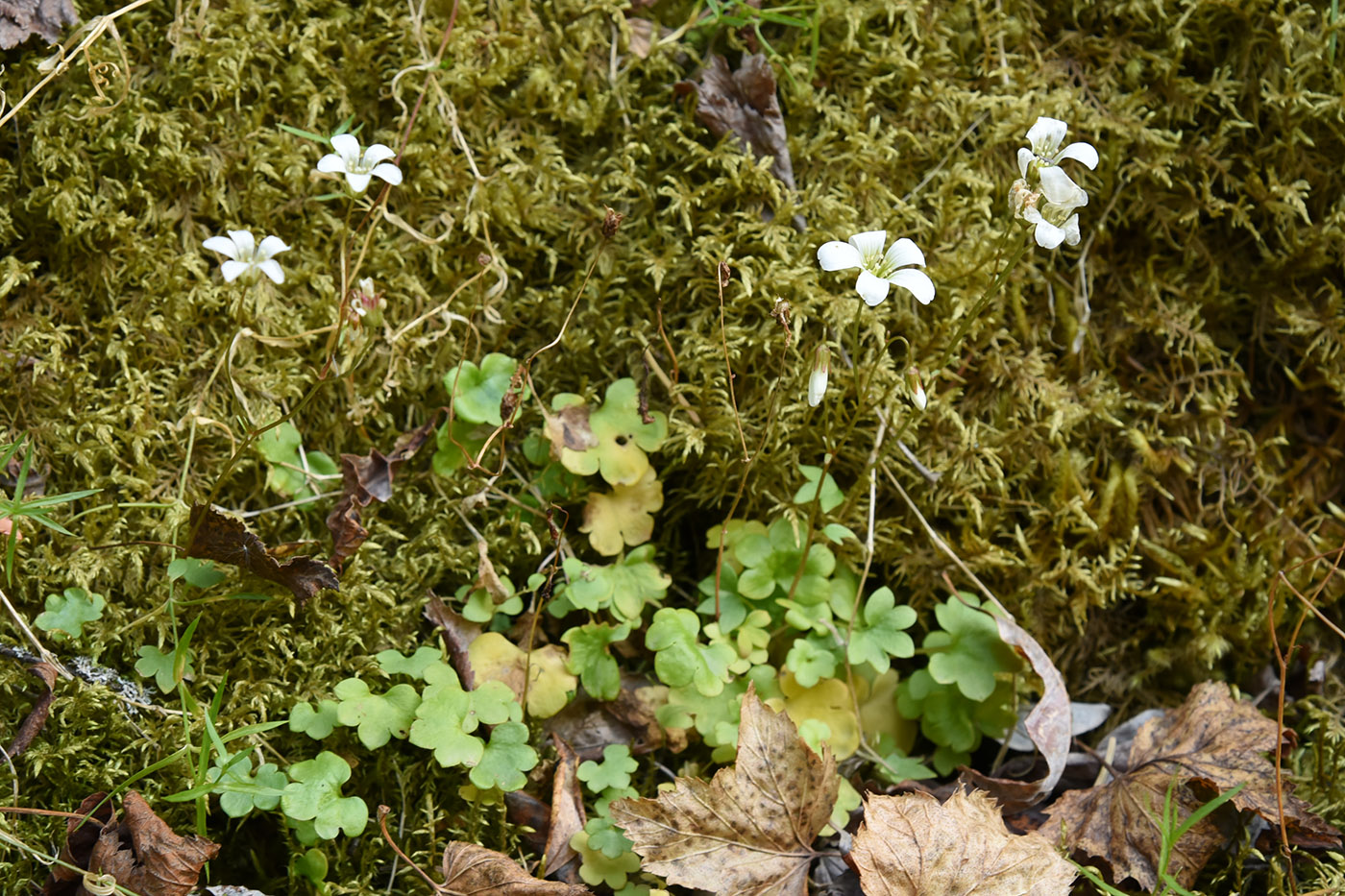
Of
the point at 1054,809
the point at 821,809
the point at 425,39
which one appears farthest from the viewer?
the point at 425,39

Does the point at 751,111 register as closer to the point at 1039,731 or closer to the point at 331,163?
the point at 331,163

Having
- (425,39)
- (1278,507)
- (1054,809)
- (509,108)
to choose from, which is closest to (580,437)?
(509,108)

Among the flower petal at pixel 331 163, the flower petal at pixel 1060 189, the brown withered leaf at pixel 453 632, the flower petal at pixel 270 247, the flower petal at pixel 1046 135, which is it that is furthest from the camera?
the brown withered leaf at pixel 453 632

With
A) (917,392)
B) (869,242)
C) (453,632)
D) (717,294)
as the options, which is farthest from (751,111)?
(453,632)

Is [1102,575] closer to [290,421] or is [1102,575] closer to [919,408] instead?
[919,408]

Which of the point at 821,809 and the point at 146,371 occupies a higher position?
the point at 146,371

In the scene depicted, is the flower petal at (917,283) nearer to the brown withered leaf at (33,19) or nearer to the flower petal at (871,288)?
the flower petal at (871,288)

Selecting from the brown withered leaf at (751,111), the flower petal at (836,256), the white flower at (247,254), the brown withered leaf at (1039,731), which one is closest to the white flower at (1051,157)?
the flower petal at (836,256)

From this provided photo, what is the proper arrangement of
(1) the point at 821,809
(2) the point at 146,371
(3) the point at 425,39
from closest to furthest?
(1) the point at 821,809, (2) the point at 146,371, (3) the point at 425,39
